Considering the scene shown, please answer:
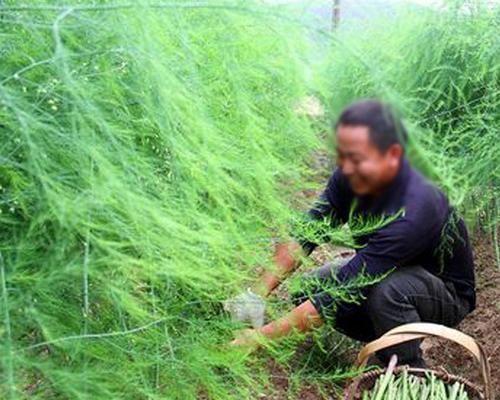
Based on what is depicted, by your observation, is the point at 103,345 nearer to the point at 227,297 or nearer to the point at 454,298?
the point at 227,297

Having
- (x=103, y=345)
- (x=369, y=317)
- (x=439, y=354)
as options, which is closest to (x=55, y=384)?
(x=103, y=345)

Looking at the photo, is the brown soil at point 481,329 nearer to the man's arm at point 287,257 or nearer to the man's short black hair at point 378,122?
the man's arm at point 287,257

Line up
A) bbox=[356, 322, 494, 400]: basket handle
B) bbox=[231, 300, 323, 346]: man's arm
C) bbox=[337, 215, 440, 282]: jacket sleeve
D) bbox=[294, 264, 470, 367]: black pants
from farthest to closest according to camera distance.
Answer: bbox=[294, 264, 470, 367]: black pants → bbox=[231, 300, 323, 346]: man's arm → bbox=[356, 322, 494, 400]: basket handle → bbox=[337, 215, 440, 282]: jacket sleeve

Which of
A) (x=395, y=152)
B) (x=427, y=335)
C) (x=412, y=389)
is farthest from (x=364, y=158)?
(x=412, y=389)

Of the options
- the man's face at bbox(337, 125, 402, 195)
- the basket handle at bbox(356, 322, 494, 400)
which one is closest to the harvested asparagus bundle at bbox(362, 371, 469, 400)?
the basket handle at bbox(356, 322, 494, 400)

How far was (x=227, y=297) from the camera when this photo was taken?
72.4 inches

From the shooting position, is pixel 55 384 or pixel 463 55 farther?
pixel 463 55

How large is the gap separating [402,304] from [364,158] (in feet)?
4.77

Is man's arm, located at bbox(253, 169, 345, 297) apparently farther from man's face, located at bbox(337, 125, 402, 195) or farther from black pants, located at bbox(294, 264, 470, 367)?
man's face, located at bbox(337, 125, 402, 195)

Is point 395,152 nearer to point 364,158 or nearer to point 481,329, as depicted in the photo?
point 364,158

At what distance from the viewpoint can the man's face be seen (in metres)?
0.74

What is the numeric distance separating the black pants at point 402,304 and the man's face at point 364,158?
49.4 inches

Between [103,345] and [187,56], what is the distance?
2.06 ft

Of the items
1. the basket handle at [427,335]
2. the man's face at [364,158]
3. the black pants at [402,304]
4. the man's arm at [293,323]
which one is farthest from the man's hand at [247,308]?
the man's face at [364,158]
